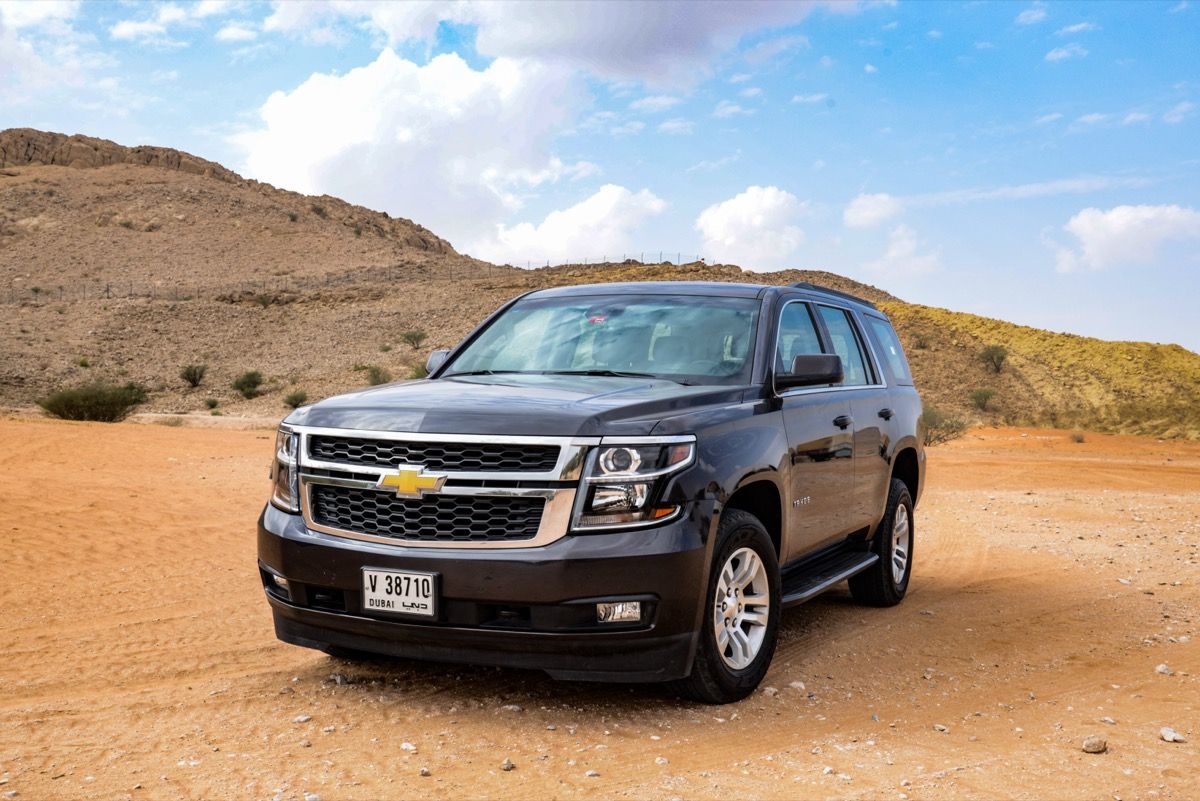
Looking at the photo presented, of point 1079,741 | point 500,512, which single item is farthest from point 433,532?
point 1079,741

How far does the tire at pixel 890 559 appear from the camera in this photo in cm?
772

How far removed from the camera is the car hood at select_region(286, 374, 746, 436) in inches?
186

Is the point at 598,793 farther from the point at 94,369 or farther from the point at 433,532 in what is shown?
the point at 94,369

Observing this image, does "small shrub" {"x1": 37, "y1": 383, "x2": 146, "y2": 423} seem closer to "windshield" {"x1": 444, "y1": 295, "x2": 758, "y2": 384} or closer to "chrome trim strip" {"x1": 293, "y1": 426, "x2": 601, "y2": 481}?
"windshield" {"x1": 444, "y1": 295, "x2": 758, "y2": 384}

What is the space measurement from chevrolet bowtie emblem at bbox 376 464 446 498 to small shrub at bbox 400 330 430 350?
1953 inches

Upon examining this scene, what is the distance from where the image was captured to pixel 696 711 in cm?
512

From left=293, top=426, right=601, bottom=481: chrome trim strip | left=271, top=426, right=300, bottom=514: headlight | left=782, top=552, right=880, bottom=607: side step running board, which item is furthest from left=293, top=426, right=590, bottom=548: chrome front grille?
left=782, top=552, right=880, bottom=607: side step running board

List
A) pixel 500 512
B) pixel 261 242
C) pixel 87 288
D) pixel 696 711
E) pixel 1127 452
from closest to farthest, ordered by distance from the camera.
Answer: pixel 500 512 → pixel 696 711 → pixel 1127 452 → pixel 87 288 → pixel 261 242

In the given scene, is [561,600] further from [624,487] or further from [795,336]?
[795,336]

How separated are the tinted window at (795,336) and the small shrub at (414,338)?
47944 millimetres

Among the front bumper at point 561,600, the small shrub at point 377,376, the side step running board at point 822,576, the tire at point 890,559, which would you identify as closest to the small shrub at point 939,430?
the tire at point 890,559

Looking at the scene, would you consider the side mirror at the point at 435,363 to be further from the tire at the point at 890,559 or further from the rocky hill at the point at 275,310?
the rocky hill at the point at 275,310

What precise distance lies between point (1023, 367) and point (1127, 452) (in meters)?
26.5

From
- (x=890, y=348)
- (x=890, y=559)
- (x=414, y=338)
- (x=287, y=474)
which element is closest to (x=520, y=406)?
(x=287, y=474)
